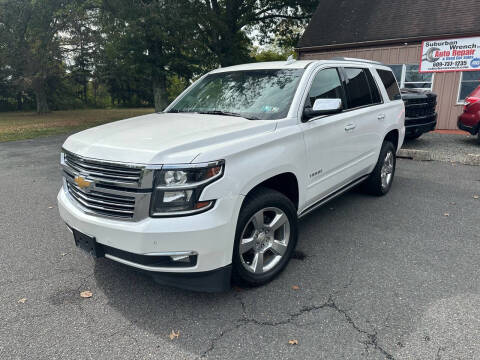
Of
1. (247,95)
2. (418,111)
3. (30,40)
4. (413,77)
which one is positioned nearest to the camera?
(247,95)

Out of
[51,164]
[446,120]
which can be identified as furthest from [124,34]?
[446,120]

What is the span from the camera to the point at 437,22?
14.0 m

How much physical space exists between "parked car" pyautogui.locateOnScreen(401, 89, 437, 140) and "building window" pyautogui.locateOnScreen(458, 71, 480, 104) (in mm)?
5602

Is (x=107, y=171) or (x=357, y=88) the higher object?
(x=357, y=88)

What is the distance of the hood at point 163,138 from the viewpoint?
8.15 feet

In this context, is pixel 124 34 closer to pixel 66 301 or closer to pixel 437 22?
pixel 437 22

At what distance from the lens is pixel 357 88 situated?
4.61 m

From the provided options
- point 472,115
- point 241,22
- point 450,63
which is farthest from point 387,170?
point 241,22

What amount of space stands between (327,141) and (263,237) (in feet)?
4.43

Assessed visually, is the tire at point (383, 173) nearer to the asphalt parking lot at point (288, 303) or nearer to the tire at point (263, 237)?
the asphalt parking lot at point (288, 303)

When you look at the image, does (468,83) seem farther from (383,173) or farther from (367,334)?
(367,334)

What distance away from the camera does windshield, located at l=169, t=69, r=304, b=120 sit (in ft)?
11.3

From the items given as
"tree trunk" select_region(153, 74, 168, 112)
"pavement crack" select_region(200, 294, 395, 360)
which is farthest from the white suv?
"tree trunk" select_region(153, 74, 168, 112)

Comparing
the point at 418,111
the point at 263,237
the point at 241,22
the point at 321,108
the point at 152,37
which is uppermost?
the point at 241,22
